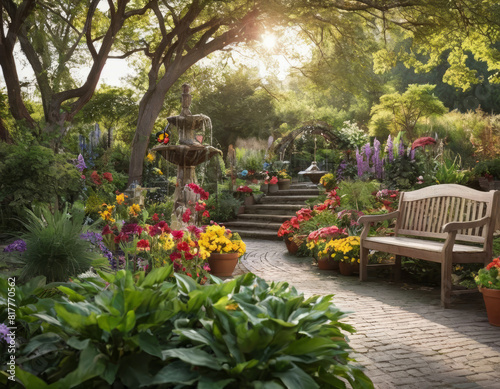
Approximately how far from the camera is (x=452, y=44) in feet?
46.2

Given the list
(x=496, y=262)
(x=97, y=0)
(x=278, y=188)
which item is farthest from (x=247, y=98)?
(x=496, y=262)

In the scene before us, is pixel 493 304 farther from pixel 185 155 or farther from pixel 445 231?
pixel 185 155

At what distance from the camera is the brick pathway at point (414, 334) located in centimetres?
297

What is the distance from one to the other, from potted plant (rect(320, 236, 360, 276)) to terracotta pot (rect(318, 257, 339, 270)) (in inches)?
8.5

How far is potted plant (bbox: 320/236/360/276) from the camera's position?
6.38m

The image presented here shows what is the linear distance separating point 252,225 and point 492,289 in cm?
841

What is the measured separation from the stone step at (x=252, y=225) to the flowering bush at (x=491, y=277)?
305 inches

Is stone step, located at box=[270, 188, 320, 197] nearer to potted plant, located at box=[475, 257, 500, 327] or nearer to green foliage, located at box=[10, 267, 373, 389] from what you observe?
potted plant, located at box=[475, 257, 500, 327]

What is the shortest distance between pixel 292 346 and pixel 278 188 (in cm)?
1320

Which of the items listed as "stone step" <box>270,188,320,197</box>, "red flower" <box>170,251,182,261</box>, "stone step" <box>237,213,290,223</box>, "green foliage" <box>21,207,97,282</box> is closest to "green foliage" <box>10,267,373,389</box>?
"red flower" <box>170,251,182,261</box>

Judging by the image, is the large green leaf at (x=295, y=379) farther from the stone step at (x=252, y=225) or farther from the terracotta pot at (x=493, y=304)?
the stone step at (x=252, y=225)

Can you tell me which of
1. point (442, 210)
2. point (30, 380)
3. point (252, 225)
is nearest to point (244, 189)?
point (252, 225)

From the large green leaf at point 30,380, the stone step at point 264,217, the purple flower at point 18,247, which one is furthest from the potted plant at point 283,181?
the large green leaf at point 30,380

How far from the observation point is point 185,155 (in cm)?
812
